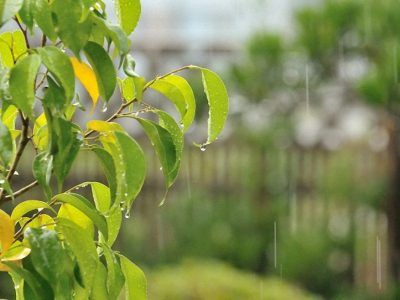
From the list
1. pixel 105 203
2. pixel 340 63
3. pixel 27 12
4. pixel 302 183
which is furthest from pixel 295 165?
pixel 27 12

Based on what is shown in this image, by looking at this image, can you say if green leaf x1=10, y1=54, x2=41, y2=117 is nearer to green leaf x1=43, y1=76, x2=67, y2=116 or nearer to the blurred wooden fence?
green leaf x1=43, y1=76, x2=67, y2=116

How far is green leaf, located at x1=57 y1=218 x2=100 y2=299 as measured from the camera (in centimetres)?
93

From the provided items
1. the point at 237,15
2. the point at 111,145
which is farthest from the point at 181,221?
the point at 111,145

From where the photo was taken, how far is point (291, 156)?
5.63 m

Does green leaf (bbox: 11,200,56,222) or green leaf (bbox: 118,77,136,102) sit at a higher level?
green leaf (bbox: 118,77,136,102)

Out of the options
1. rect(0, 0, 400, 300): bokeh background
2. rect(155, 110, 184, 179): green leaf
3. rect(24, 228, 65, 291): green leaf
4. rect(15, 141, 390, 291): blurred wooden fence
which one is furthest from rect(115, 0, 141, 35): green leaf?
rect(15, 141, 390, 291): blurred wooden fence

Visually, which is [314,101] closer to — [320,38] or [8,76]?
[320,38]

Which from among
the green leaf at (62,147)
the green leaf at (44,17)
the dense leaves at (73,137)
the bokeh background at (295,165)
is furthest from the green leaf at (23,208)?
the bokeh background at (295,165)

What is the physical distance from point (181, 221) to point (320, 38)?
1230 millimetres

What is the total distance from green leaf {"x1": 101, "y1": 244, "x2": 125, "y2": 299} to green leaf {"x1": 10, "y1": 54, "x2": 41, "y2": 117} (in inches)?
8.1

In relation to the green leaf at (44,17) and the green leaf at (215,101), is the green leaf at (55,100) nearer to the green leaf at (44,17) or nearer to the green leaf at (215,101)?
the green leaf at (44,17)

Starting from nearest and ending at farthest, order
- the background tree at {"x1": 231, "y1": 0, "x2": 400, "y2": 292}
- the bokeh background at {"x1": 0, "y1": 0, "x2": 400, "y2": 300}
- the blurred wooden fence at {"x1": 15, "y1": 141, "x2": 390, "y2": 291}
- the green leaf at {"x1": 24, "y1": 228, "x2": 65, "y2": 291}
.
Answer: the green leaf at {"x1": 24, "y1": 228, "x2": 65, "y2": 291} → the background tree at {"x1": 231, "y1": 0, "x2": 400, "y2": 292} → the bokeh background at {"x1": 0, "y1": 0, "x2": 400, "y2": 300} → the blurred wooden fence at {"x1": 15, "y1": 141, "x2": 390, "y2": 291}

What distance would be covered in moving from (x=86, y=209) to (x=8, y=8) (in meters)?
0.24

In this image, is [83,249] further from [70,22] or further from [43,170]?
[70,22]
